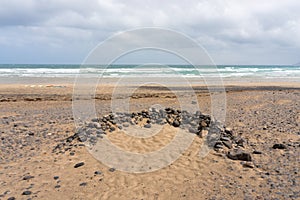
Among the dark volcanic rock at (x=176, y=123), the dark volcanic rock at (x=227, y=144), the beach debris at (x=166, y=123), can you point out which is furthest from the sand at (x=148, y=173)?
the dark volcanic rock at (x=227, y=144)

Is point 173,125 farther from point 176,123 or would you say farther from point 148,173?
point 148,173

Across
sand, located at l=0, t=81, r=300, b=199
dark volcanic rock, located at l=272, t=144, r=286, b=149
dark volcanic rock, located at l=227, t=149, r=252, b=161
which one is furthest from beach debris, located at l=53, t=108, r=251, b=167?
dark volcanic rock, located at l=272, t=144, r=286, b=149

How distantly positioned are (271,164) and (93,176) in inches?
149

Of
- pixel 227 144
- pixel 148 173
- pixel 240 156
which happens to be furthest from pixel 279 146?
pixel 148 173

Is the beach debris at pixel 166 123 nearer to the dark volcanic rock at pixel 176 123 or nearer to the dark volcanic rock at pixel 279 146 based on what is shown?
the dark volcanic rock at pixel 176 123

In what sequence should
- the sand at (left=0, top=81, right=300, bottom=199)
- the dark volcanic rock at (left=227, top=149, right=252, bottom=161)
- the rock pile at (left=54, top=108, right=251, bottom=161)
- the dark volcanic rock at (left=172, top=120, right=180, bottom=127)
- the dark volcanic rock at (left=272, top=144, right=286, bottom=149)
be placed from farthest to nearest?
the dark volcanic rock at (left=172, top=120, right=180, bottom=127) < the dark volcanic rock at (left=272, top=144, right=286, bottom=149) < the rock pile at (left=54, top=108, right=251, bottom=161) < the dark volcanic rock at (left=227, top=149, right=252, bottom=161) < the sand at (left=0, top=81, right=300, bottom=199)

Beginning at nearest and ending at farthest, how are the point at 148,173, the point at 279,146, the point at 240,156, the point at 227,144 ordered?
the point at 148,173
the point at 240,156
the point at 227,144
the point at 279,146

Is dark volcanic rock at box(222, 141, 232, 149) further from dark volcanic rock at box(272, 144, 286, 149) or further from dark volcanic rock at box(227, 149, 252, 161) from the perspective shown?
dark volcanic rock at box(272, 144, 286, 149)

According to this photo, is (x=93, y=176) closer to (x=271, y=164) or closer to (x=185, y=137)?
(x=185, y=137)

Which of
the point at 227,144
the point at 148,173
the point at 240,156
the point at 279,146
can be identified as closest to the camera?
the point at 148,173

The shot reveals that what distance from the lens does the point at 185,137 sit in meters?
7.64

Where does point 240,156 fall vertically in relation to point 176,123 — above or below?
below

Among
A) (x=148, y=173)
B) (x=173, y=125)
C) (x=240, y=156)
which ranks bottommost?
(x=148, y=173)

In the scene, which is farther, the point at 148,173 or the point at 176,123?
the point at 176,123
